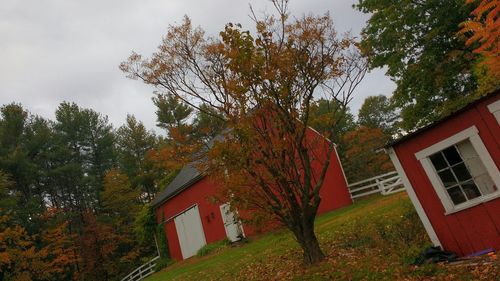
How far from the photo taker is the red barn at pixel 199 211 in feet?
75.3

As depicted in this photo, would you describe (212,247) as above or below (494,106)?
above

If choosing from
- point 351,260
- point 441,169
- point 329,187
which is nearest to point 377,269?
point 351,260

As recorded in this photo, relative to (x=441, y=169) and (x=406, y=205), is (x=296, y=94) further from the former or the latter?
(x=406, y=205)

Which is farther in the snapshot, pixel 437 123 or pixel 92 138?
pixel 92 138

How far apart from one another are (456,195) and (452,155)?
87 cm

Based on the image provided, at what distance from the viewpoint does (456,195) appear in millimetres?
8516

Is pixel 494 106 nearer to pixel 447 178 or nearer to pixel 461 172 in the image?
pixel 461 172

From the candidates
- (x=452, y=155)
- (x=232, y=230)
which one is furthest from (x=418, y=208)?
(x=232, y=230)

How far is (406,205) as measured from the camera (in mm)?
12594

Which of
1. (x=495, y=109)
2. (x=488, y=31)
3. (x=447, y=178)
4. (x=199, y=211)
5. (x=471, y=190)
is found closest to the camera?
(x=488, y=31)

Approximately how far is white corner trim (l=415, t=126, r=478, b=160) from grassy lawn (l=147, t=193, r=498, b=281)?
209cm

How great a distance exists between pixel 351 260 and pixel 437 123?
13.0 feet

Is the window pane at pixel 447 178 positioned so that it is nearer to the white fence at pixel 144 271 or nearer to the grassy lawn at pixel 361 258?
the grassy lawn at pixel 361 258

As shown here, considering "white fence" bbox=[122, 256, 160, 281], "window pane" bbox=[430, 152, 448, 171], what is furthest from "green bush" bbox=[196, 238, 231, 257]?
"window pane" bbox=[430, 152, 448, 171]
